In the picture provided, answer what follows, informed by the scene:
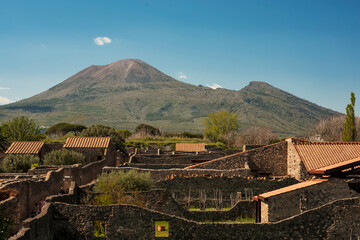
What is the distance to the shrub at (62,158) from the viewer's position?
1390 inches

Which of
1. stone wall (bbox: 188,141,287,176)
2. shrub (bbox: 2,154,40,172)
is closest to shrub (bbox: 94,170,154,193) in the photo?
stone wall (bbox: 188,141,287,176)

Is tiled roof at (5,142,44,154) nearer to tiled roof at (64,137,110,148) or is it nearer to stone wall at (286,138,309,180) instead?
tiled roof at (64,137,110,148)

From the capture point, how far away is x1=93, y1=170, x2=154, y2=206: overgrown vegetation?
18592mm

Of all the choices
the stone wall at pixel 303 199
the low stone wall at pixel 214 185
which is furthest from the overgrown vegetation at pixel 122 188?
the stone wall at pixel 303 199

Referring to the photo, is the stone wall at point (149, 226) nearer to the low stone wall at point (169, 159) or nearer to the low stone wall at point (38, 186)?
the low stone wall at point (38, 186)

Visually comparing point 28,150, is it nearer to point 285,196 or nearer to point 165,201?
point 165,201

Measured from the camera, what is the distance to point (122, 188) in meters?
20.0

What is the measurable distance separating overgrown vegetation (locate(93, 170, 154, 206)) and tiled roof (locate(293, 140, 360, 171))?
9.78 meters

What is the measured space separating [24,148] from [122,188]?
23083 millimetres

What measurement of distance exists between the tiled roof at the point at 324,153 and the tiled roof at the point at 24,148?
23.1 meters

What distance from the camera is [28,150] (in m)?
39.9

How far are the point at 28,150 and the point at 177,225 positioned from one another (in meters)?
27.8

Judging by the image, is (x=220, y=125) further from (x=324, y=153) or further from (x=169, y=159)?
(x=324, y=153)

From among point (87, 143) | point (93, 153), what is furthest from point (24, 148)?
point (93, 153)
